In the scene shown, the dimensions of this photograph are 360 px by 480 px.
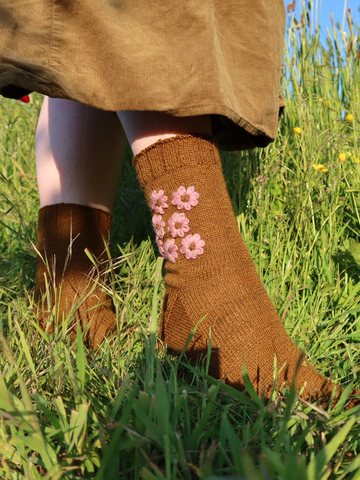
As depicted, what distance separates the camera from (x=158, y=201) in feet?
3.07

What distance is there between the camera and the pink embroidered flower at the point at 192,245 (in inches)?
35.9

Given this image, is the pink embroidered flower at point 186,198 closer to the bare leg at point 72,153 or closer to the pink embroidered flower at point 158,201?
the pink embroidered flower at point 158,201

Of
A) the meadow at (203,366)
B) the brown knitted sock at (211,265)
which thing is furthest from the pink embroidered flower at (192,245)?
the meadow at (203,366)

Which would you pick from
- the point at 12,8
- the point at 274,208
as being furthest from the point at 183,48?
the point at 274,208

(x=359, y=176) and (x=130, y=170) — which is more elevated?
(x=130, y=170)

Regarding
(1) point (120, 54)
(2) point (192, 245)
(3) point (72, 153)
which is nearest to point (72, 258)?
(3) point (72, 153)

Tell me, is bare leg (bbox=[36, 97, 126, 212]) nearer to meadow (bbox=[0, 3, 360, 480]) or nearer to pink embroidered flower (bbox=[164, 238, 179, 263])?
meadow (bbox=[0, 3, 360, 480])

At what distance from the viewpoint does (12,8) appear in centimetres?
84

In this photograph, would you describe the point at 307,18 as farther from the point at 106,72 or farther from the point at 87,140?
the point at 106,72

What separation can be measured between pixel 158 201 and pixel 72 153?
0.35m

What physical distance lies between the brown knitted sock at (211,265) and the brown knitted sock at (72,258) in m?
0.25

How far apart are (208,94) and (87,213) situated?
500mm

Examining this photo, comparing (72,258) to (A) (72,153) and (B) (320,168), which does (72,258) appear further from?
(B) (320,168)

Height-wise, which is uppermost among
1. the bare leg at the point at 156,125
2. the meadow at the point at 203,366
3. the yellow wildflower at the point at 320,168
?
the bare leg at the point at 156,125
